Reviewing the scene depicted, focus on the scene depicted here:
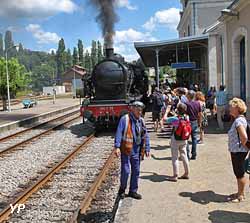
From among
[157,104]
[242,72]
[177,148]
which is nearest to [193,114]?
[177,148]

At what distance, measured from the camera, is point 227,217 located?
5.33 m

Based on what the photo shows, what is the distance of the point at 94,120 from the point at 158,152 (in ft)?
16.2

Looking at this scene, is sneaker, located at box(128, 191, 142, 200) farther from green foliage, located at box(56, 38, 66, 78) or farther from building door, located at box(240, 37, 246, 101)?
green foliage, located at box(56, 38, 66, 78)

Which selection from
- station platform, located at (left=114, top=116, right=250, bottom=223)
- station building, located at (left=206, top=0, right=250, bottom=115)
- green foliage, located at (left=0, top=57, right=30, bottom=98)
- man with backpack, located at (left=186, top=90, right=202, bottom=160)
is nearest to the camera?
station platform, located at (left=114, top=116, right=250, bottom=223)

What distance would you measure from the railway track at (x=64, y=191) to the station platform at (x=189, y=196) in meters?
0.88

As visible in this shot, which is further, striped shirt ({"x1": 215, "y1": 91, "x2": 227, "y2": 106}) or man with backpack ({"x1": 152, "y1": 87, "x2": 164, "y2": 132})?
man with backpack ({"x1": 152, "y1": 87, "x2": 164, "y2": 132})

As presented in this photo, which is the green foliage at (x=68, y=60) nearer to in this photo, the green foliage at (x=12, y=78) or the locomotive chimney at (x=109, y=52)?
the green foliage at (x=12, y=78)

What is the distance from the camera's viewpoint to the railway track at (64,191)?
617 cm

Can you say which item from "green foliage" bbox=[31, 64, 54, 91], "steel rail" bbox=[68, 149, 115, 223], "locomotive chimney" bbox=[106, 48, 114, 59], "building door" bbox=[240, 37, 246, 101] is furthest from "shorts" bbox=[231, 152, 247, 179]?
"green foliage" bbox=[31, 64, 54, 91]

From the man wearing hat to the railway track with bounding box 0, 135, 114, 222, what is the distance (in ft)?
2.74

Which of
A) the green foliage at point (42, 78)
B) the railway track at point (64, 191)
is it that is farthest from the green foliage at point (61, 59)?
the railway track at point (64, 191)

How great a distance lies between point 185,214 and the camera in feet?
18.0

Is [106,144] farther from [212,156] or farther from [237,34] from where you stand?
[237,34]

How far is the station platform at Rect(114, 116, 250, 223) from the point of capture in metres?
5.40
